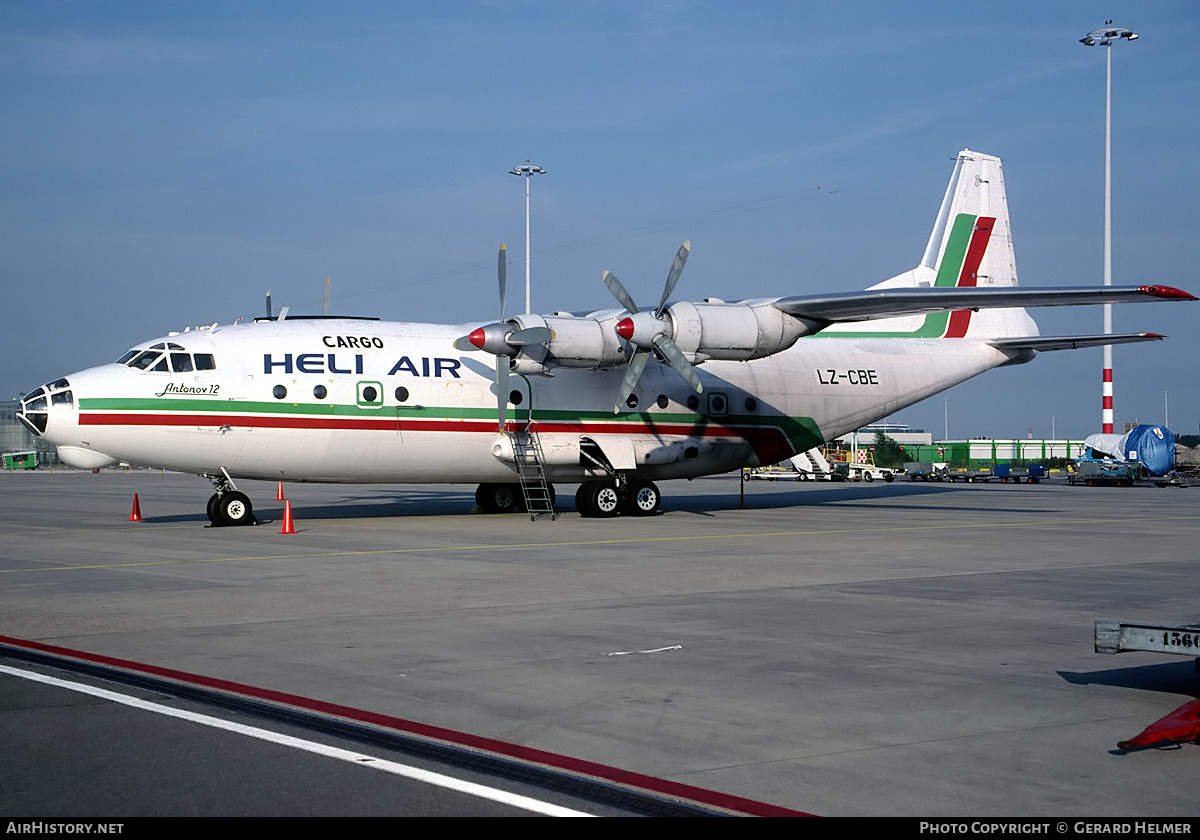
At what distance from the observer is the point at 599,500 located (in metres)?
27.2

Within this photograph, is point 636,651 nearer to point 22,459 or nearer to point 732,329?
point 732,329

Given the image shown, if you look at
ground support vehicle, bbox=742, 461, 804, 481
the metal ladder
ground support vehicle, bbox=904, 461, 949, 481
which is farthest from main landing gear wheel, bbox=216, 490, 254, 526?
ground support vehicle, bbox=904, 461, 949, 481

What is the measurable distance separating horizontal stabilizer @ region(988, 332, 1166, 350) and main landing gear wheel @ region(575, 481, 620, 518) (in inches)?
486

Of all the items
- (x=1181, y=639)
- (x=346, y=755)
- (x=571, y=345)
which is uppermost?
(x=571, y=345)

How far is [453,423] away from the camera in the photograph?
25188 mm

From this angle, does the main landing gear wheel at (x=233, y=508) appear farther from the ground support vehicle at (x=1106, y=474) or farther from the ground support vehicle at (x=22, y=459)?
the ground support vehicle at (x=22, y=459)

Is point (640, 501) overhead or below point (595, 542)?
overhead

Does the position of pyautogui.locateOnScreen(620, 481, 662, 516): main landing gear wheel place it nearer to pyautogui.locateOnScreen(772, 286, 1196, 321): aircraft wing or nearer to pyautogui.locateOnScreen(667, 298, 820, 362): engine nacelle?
pyautogui.locateOnScreen(667, 298, 820, 362): engine nacelle

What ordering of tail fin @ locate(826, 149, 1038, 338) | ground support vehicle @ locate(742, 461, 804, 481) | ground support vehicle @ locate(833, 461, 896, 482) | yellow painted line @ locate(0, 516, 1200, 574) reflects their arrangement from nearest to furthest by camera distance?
1. yellow painted line @ locate(0, 516, 1200, 574)
2. tail fin @ locate(826, 149, 1038, 338)
3. ground support vehicle @ locate(833, 461, 896, 482)
4. ground support vehicle @ locate(742, 461, 804, 481)

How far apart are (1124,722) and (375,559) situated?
12022 mm

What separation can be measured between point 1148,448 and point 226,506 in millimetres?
48018

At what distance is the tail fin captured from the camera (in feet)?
106

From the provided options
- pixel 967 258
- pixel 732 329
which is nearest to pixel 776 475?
pixel 967 258

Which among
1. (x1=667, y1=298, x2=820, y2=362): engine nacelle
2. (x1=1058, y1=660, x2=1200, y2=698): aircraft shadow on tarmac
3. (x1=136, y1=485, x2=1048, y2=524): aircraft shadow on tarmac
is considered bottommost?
(x1=136, y1=485, x2=1048, y2=524): aircraft shadow on tarmac
